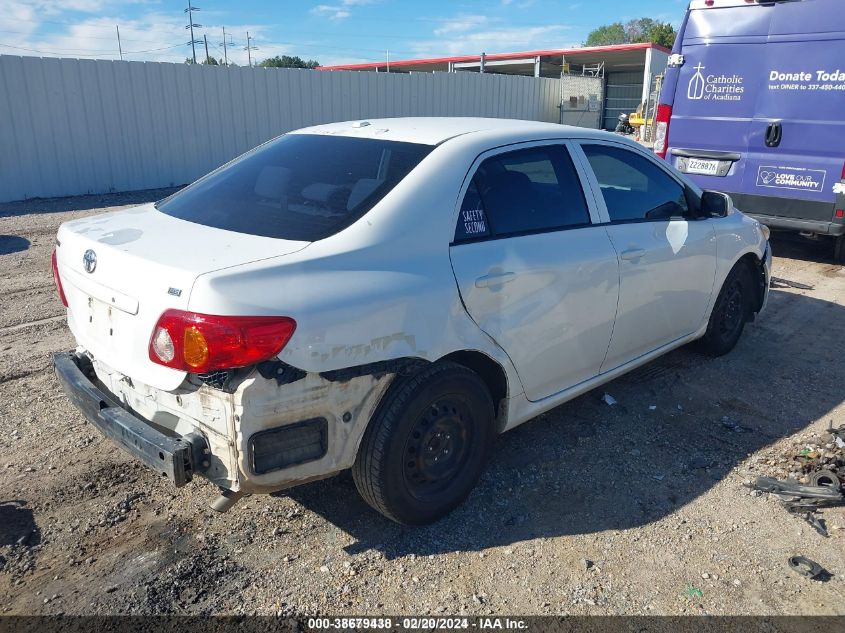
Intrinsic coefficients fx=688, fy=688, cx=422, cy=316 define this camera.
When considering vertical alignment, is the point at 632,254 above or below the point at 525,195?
below

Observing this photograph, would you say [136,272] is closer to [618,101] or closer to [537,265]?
[537,265]

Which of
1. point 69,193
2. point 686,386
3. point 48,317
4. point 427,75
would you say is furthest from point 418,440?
point 427,75

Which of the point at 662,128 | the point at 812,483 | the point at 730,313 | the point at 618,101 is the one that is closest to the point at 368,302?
the point at 812,483

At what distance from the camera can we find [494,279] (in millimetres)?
3137

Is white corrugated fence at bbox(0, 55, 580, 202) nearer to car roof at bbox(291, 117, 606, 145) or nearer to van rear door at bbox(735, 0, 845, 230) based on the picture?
car roof at bbox(291, 117, 606, 145)

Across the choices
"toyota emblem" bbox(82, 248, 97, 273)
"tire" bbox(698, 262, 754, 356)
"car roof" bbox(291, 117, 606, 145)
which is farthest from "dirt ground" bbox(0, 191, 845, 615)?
"car roof" bbox(291, 117, 606, 145)

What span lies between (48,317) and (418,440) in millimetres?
4226

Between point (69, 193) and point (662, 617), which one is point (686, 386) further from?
point (69, 193)

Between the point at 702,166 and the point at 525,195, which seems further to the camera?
the point at 702,166

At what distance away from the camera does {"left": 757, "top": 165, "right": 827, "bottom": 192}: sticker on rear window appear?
757 cm

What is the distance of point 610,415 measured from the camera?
4355 millimetres

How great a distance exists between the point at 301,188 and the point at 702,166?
6769 millimetres

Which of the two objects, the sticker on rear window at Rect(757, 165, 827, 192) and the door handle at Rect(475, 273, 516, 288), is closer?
the door handle at Rect(475, 273, 516, 288)

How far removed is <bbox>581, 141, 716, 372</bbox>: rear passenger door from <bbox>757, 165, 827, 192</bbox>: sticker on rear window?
386 cm
